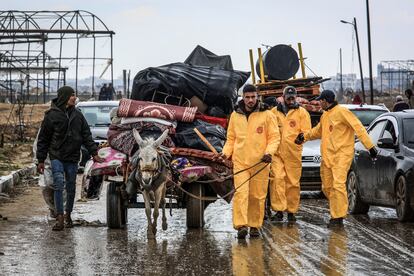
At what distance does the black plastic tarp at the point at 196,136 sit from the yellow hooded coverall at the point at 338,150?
5.30 ft

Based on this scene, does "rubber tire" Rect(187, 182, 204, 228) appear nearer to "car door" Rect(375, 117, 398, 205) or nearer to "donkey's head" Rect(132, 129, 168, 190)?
"donkey's head" Rect(132, 129, 168, 190)

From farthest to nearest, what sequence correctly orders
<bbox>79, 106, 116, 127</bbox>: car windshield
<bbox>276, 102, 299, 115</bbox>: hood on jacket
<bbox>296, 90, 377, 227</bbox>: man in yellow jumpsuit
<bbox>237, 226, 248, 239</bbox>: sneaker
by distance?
<bbox>79, 106, 116, 127</bbox>: car windshield
<bbox>276, 102, 299, 115</bbox>: hood on jacket
<bbox>296, 90, 377, 227</bbox>: man in yellow jumpsuit
<bbox>237, 226, 248, 239</bbox>: sneaker

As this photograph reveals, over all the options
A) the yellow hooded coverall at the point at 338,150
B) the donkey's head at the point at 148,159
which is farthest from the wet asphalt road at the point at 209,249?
the donkey's head at the point at 148,159

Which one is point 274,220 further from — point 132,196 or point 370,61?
point 370,61

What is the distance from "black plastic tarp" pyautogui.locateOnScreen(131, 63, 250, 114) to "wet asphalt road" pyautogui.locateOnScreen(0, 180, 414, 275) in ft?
5.78

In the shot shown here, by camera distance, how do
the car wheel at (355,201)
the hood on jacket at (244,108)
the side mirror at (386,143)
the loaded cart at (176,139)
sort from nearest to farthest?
1. the hood on jacket at (244,108)
2. the loaded cart at (176,139)
3. the side mirror at (386,143)
4. the car wheel at (355,201)

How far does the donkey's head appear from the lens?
12.3 m

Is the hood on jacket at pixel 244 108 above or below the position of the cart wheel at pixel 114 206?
above

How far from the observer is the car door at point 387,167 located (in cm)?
1494

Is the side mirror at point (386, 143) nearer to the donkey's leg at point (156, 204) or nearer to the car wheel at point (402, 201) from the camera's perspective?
the car wheel at point (402, 201)

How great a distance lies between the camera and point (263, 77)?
A: 2469 centimetres

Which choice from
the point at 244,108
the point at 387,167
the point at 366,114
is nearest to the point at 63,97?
the point at 244,108

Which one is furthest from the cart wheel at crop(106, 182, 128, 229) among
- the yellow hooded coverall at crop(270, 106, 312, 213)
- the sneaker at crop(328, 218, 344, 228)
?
the sneaker at crop(328, 218, 344, 228)

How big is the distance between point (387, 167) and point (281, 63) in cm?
1008
